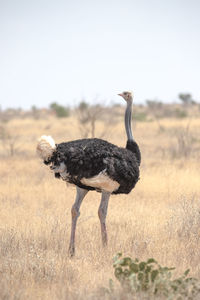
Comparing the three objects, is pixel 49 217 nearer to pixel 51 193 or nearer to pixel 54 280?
pixel 51 193

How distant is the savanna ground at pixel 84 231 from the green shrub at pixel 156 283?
0.19 metres

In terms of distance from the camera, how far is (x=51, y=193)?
355 inches

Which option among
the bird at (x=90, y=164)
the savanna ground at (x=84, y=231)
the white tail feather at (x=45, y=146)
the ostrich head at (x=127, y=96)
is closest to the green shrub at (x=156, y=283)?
the savanna ground at (x=84, y=231)

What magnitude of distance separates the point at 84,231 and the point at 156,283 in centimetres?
266

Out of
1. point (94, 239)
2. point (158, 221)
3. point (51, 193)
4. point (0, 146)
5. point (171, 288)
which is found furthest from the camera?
point (0, 146)

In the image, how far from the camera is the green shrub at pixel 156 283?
12.8 feet

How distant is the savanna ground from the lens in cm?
454

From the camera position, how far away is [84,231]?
6.57 metres

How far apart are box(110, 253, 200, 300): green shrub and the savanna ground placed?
0.63 feet

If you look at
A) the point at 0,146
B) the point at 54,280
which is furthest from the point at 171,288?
the point at 0,146

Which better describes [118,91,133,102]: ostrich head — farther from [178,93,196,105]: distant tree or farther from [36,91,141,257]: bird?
[178,93,196,105]: distant tree

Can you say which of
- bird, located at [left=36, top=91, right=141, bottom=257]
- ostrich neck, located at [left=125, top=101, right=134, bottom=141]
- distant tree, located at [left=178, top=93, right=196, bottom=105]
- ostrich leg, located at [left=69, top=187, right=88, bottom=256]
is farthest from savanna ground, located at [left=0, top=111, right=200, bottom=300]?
distant tree, located at [left=178, top=93, right=196, bottom=105]

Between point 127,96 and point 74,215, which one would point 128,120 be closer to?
point 127,96

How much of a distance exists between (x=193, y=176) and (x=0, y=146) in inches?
408
